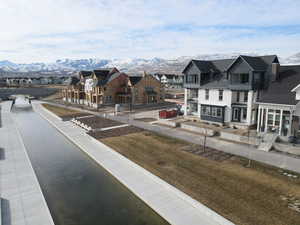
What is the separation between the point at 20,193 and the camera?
50.0ft

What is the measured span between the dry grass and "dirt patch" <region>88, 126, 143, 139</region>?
560 centimetres

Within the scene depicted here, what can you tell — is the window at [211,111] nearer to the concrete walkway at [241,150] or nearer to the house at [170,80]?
the concrete walkway at [241,150]

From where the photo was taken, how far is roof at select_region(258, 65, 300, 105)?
26.2 m

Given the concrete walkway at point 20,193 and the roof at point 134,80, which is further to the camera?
the roof at point 134,80

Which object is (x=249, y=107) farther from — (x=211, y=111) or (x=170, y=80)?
(x=170, y=80)

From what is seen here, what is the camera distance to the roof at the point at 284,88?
86.0 ft

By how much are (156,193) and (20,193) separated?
955cm

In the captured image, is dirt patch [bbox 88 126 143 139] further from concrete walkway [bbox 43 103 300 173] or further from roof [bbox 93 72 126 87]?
roof [bbox 93 72 126 87]

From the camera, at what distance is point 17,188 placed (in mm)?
15898

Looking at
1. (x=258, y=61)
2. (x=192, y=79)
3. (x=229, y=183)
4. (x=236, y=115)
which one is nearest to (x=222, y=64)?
(x=192, y=79)

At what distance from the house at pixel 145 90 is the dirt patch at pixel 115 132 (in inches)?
968

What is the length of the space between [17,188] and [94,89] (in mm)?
45367

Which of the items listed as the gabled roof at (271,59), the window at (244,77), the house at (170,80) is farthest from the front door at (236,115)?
the house at (170,80)

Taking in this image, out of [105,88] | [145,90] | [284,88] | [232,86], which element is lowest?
[145,90]
